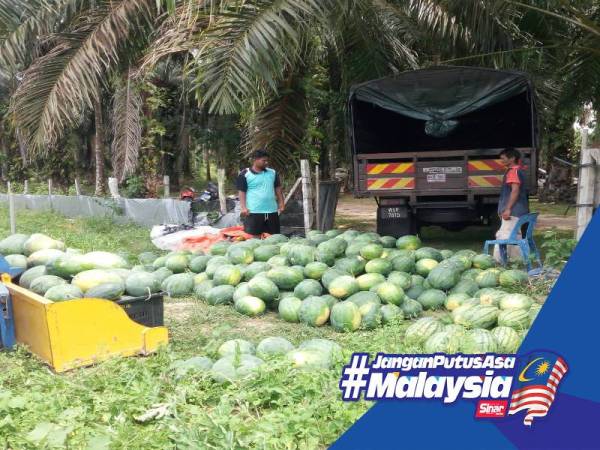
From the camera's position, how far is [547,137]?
18688mm

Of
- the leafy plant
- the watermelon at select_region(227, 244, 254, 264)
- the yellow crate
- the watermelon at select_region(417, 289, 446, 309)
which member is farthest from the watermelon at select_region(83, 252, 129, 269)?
the leafy plant

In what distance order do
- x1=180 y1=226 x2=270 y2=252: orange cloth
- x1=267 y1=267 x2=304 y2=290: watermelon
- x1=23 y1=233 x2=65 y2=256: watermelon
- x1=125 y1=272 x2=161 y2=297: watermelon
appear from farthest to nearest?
x1=180 y1=226 x2=270 y2=252: orange cloth, x1=267 y1=267 x2=304 y2=290: watermelon, x1=23 y1=233 x2=65 y2=256: watermelon, x1=125 y1=272 x2=161 y2=297: watermelon

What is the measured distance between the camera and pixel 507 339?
4426 millimetres

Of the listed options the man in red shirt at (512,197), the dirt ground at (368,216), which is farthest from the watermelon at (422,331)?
the dirt ground at (368,216)

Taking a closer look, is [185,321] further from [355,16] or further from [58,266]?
[355,16]

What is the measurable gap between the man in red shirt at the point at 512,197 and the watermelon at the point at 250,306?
3.11 m

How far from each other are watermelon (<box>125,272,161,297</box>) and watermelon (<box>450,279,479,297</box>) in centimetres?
277

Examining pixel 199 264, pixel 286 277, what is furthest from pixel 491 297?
pixel 199 264

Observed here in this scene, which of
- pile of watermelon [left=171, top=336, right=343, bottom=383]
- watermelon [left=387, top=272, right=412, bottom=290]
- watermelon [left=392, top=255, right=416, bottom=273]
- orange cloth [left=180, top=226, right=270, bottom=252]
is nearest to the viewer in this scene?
pile of watermelon [left=171, top=336, right=343, bottom=383]

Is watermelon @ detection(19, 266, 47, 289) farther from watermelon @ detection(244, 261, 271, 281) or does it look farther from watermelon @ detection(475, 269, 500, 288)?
watermelon @ detection(475, 269, 500, 288)

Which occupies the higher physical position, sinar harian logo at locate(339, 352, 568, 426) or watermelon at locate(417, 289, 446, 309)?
sinar harian logo at locate(339, 352, 568, 426)

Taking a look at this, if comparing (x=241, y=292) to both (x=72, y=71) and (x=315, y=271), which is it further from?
Result: (x=72, y=71)

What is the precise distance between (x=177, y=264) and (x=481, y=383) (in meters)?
4.54

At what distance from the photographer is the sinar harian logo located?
3246 millimetres
